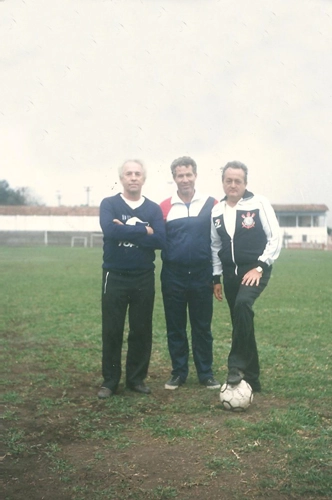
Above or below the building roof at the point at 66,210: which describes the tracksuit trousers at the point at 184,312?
below

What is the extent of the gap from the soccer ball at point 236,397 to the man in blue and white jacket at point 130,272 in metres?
0.83

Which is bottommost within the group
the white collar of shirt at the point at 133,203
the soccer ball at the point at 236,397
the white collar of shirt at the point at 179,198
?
the soccer ball at the point at 236,397

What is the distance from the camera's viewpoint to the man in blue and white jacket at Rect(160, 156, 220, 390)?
5277 millimetres

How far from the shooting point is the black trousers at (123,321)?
5.13m

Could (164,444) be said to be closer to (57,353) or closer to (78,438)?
(78,438)

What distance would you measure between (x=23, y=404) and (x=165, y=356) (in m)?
2.38

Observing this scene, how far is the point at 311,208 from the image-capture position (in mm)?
55875

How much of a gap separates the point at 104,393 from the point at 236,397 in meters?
1.21

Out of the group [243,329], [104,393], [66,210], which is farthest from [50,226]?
[243,329]

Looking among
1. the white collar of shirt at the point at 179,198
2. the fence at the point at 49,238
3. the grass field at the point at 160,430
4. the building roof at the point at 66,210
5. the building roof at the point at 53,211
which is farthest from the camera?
the fence at the point at 49,238

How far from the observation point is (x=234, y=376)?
4.75m

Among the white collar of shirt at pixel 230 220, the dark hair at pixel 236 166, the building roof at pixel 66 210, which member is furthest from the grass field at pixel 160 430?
the building roof at pixel 66 210

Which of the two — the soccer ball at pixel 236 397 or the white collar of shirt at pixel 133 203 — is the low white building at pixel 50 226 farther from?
the soccer ball at pixel 236 397

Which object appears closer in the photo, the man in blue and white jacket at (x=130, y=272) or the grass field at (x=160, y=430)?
the grass field at (x=160, y=430)
